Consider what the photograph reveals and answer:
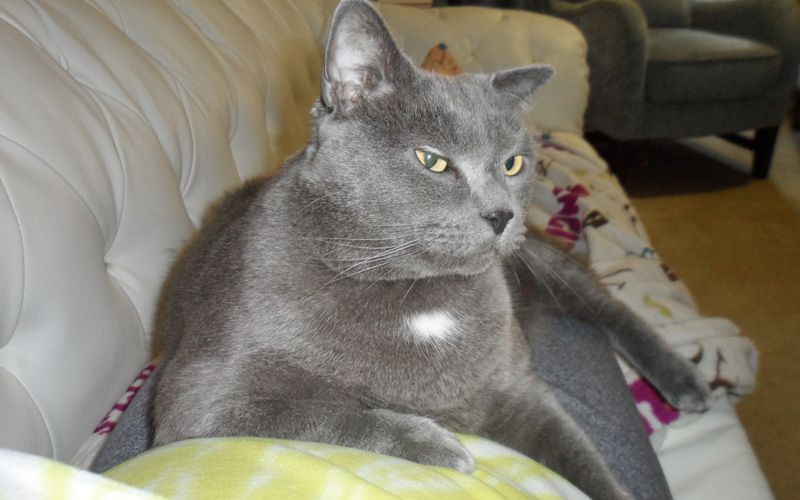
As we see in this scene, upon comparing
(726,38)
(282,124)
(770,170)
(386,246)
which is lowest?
(770,170)

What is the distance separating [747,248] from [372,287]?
279 cm

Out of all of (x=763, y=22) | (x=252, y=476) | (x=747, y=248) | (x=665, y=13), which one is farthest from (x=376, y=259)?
(x=665, y=13)

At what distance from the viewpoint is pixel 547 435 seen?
984 mm

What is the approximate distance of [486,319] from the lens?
3.12 feet

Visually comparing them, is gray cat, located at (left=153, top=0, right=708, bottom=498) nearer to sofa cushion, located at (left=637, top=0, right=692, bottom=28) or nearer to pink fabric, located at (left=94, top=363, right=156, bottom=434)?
pink fabric, located at (left=94, top=363, right=156, bottom=434)

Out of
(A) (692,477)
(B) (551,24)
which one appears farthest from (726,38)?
(A) (692,477)

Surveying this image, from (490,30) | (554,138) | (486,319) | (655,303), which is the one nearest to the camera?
(486,319)

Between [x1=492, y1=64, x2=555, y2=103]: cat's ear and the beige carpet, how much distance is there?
1421mm

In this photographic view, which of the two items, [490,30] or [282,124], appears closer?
[282,124]

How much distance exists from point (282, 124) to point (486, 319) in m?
0.96

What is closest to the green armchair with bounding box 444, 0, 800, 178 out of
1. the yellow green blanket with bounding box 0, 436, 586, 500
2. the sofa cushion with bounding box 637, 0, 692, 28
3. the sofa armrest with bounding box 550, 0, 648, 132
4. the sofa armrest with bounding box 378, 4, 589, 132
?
the sofa armrest with bounding box 550, 0, 648, 132

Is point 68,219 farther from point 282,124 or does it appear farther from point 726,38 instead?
point 726,38

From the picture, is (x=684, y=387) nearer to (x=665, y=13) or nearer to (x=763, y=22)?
(x=763, y=22)

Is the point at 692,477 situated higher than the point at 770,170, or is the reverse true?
the point at 692,477
